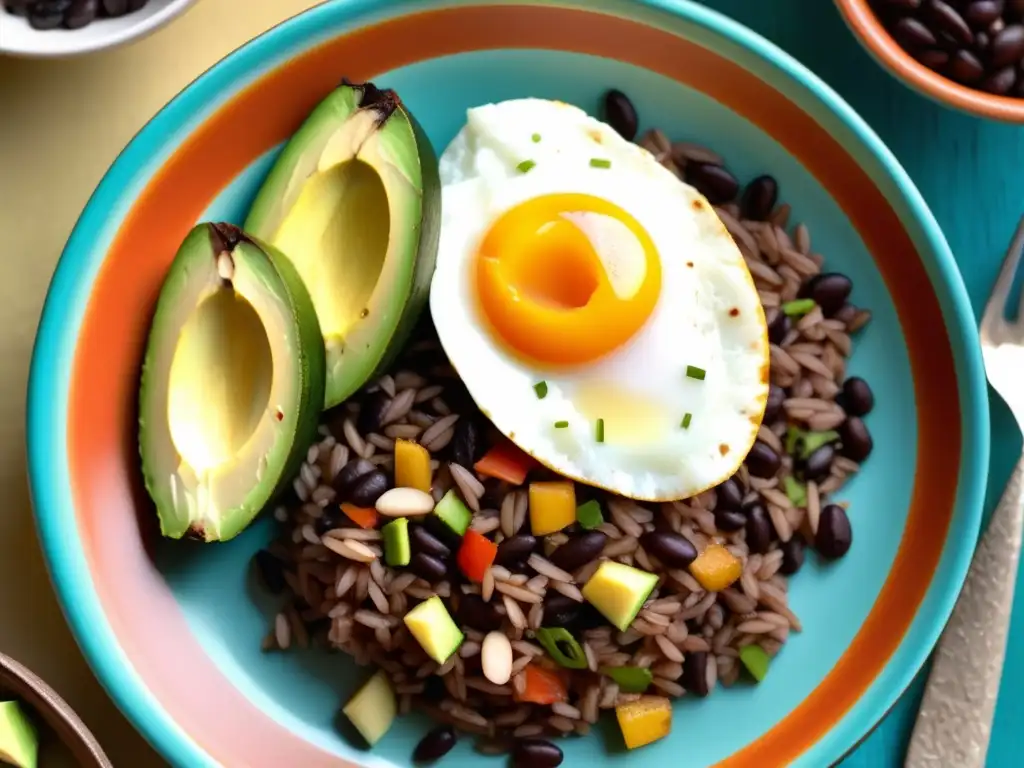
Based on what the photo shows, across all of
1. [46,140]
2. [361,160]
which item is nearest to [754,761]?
[361,160]

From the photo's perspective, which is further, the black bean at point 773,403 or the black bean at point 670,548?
the black bean at point 773,403

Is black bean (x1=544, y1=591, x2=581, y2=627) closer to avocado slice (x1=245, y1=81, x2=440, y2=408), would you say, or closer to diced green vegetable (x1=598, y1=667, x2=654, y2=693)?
diced green vegetable (x1=598, y1=667, x2=654, y2=693)

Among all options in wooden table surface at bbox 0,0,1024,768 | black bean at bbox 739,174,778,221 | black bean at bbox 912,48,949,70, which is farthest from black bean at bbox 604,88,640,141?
black bean at bbox 912,48,949,70

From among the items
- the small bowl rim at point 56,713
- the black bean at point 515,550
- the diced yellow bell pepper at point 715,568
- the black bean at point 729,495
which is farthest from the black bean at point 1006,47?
the small bowl rim at point 56,713

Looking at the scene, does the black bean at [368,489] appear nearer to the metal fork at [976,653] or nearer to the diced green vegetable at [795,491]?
the diced green vegetable at [795,491]

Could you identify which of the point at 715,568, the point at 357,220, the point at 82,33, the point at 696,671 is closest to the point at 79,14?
the point at 82,33

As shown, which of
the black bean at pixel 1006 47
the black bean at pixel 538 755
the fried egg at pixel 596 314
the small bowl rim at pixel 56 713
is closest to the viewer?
the small bowl rim at pixel 56 713

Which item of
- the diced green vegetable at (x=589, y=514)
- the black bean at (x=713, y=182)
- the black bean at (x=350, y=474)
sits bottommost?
the diced green vegetable at (x=589, y=514)
